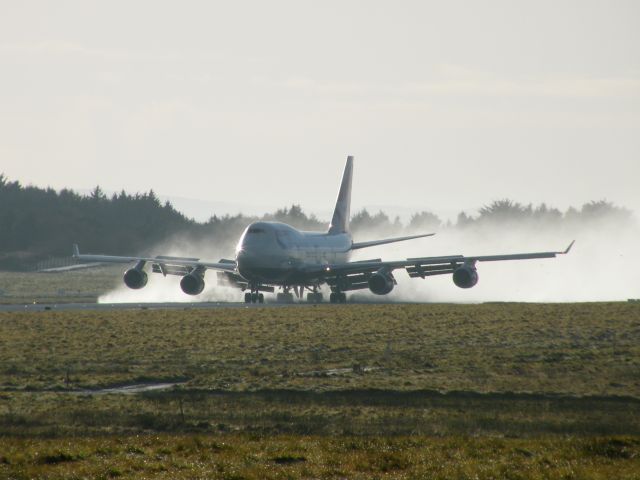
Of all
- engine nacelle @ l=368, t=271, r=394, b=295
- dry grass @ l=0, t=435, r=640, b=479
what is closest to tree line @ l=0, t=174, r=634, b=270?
engine nacelle @ l=368, t=271, r=394, b=295

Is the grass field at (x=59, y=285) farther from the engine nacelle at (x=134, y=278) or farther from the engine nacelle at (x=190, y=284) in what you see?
the engine nacelle at (x=190, y=284)

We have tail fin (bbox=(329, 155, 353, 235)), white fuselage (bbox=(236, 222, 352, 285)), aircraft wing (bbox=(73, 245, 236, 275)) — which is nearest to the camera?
white fuselage (bbox=(236, 222, 352, 285))

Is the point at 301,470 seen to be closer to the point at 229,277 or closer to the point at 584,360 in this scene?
the point at 584,360

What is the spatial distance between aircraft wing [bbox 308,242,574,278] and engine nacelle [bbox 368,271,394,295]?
2.42 feet

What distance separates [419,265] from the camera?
76125 millimetres

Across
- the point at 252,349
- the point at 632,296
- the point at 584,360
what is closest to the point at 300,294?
the point at 632,296

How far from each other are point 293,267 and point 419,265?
8.41 m

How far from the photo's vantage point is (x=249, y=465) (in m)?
22.1

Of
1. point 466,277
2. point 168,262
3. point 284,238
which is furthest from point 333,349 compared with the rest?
point 168,262

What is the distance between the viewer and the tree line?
141375 mm

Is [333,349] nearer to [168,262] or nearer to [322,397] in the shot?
[322,397]

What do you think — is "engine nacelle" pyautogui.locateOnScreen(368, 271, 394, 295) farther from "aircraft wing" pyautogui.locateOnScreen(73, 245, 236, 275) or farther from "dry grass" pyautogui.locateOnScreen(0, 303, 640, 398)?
"aircraft wing" pyautogui.locateOnScreen(73, 245, 236, 275)

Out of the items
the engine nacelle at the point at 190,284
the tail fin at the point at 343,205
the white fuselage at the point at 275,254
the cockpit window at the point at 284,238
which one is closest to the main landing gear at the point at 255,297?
the white fuselage at the point at 275,254

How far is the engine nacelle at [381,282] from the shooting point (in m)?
75.2
